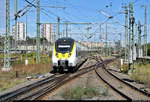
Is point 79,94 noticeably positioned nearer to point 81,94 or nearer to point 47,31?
point 81,94

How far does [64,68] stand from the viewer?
64.0 feet

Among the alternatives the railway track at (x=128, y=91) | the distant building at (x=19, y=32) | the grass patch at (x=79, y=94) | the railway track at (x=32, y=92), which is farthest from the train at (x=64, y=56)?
the grass patch at (x=79, y=94)

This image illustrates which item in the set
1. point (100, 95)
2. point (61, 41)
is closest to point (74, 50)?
point (61, 41)

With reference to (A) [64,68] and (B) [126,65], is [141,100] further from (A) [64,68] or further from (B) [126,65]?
(B) [126,65]

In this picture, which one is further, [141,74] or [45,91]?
[141,74]

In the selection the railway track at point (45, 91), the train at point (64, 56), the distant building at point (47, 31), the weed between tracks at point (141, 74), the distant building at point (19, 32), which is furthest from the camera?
the distant building at point (47, 31)

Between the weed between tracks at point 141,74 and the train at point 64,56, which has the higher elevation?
the train at point 64,56

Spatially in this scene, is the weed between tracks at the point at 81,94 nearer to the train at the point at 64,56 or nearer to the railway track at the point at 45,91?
the railway track at the point at 45,91

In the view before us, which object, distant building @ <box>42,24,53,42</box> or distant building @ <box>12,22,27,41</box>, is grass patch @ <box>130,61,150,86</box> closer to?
distant building @ <box>12,22,27,41</box>

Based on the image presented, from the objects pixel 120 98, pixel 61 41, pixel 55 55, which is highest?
pixel 61 41

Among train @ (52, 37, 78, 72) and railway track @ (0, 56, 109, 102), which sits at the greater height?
train @ (52, 37, 78, 72)

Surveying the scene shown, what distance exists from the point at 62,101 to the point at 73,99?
476 mm

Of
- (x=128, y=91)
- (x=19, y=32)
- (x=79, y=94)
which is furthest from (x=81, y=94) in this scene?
(x=19, y=32)

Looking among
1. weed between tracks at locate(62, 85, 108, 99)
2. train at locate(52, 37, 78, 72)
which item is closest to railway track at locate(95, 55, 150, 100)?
weed between tracks at locate(62, 85, 108, 99)
